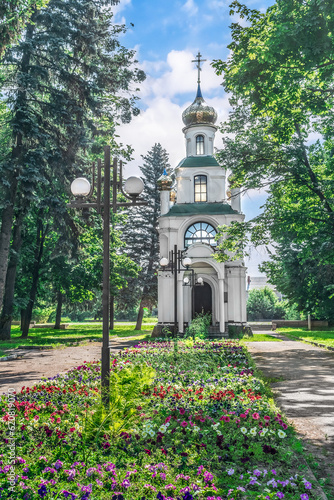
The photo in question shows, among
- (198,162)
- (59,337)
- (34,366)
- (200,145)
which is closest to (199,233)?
(198,162)

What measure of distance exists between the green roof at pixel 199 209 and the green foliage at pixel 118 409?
18983mm

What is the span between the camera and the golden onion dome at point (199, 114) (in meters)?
26.8

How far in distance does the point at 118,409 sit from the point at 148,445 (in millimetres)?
636

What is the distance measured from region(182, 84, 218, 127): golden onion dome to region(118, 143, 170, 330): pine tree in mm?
6715

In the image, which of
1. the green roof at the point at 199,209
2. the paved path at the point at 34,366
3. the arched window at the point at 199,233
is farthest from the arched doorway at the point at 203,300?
the paved path at the point at 34,366

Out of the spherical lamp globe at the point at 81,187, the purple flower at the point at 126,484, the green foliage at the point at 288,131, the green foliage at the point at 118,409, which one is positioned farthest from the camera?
the green foliage at the point at 288,131

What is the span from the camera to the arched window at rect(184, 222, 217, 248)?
2391 centimetres

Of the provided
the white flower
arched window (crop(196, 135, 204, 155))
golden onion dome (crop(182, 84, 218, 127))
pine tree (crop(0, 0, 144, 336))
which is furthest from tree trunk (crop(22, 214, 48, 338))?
the white flower

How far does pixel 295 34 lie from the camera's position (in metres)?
8.16

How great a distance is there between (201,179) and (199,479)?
22754mm

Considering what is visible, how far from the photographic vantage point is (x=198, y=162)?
2570cm

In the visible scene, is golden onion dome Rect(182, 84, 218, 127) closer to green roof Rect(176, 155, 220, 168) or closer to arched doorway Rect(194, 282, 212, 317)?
green roof Rect(176, 155, 220, 168)

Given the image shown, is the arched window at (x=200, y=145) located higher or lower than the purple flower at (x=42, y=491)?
higher

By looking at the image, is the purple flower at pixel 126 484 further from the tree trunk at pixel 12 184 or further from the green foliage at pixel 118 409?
the tree trunk at pixel 12 184
